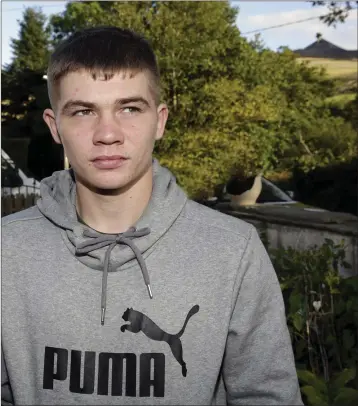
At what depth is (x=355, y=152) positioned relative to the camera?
16.9 meters

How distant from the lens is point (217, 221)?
74.5 inches

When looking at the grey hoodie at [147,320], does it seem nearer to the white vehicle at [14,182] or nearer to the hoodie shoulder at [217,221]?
the hoodie shoulder at [217,221]

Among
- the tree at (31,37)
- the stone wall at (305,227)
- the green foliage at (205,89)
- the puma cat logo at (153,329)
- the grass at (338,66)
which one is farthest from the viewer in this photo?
the tree at (31,37)

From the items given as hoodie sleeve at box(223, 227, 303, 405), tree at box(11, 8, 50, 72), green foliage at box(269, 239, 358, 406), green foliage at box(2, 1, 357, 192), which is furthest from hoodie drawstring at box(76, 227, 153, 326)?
tree at box(11, 8, 50, 72)

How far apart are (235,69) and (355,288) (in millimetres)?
11139

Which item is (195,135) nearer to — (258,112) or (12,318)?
(258,112)

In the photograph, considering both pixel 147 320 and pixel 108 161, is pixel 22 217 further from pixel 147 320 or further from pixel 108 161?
pixel 147 320

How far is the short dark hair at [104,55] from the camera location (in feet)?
5.97

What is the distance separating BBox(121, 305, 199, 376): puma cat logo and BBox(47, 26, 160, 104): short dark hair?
601 millimetres

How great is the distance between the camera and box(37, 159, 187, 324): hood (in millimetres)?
1849

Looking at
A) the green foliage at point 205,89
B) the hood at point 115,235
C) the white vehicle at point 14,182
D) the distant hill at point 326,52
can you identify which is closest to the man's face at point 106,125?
the hood at point 115,235

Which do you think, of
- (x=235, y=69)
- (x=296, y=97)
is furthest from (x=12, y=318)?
(x=296, y=97)

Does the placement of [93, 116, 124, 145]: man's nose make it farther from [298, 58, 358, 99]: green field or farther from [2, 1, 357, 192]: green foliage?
[298, 58, 358, 99]: green field

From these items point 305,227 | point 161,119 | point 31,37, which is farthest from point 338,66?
point 31,37
